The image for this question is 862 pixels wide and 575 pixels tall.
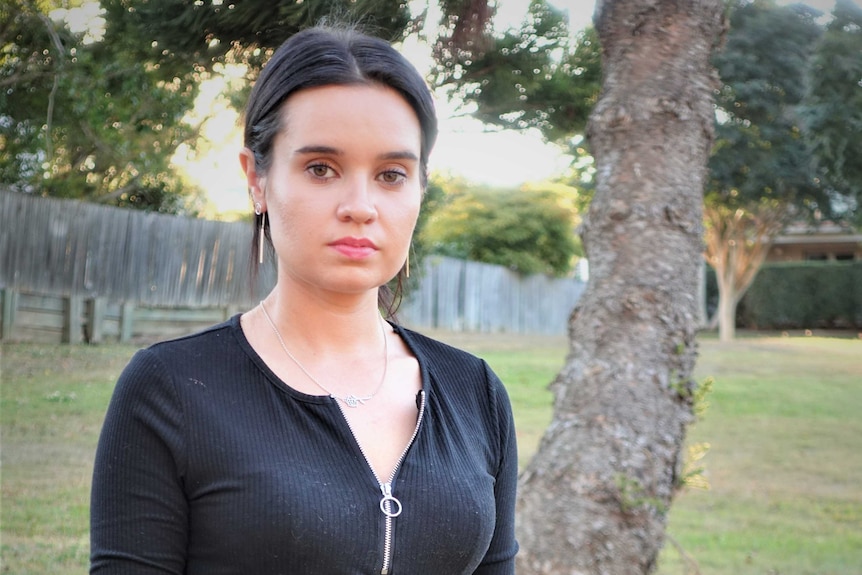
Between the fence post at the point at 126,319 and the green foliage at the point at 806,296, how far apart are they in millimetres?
22319

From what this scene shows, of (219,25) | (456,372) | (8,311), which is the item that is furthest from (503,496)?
(8,311)

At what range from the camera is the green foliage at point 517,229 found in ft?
61.0

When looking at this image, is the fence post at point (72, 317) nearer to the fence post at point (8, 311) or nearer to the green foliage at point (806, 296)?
the fence post at point (8, 311)

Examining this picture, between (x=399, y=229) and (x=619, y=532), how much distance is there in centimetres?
211

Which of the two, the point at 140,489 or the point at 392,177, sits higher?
the point at 392,177

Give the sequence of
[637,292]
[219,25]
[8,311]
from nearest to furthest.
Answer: [219,25] < [8,311] < [637,292]

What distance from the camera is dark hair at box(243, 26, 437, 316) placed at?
1.29 metres

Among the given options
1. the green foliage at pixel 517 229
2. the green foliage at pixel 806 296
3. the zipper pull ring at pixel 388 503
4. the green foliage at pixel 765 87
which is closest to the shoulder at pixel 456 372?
the zipper pull ring at pixel 388 503

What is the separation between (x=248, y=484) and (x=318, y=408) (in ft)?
0.50

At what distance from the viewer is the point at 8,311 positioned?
2.86 metres

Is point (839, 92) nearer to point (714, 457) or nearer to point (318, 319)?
point (714, 457)

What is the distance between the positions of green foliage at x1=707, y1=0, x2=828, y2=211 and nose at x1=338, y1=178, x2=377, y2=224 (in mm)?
5645

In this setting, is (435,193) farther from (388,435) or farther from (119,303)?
(388,435)

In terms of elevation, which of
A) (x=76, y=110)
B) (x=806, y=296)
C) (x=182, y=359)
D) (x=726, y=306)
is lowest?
(x=726, y=306)
